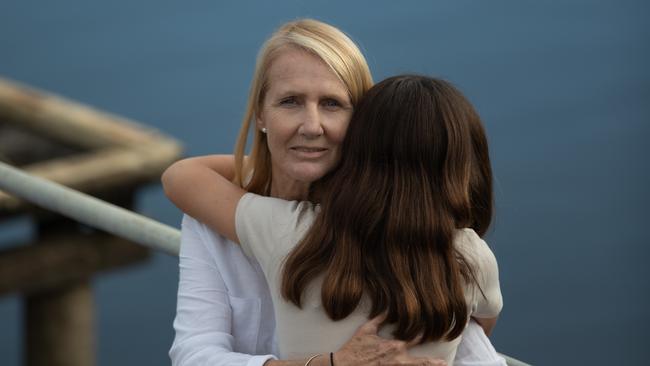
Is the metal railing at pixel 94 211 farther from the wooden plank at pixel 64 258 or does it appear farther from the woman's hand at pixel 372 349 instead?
the wooden plank at pixel 64 258

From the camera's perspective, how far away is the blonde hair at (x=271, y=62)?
1642 millimetres

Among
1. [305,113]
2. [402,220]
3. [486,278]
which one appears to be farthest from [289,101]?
[486,278]

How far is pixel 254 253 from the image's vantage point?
163 centimetres

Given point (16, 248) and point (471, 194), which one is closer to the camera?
point (471, 194)

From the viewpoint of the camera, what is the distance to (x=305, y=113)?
5.38ft

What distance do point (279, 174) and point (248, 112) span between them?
10 cm

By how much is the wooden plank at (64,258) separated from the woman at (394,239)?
3.73 meters

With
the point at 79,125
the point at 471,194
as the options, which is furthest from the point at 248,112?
the point at 79,125

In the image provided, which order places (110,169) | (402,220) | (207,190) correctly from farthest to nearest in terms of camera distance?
(110,169) < (207,190) < (402,220)

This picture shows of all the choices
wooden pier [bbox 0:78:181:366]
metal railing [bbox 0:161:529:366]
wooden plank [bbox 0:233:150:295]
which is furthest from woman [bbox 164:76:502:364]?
wooden plank [bbox 0:233:150:295]

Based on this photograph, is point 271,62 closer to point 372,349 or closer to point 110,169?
point 372,349

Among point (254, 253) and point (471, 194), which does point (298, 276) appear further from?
point (471, 194)

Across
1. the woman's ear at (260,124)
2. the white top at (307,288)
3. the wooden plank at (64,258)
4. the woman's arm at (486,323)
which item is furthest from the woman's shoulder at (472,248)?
the wooden plank at (64,258)

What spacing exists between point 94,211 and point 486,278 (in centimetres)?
69
